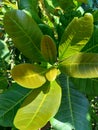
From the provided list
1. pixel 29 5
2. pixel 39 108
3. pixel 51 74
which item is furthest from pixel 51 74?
pixel 29 5

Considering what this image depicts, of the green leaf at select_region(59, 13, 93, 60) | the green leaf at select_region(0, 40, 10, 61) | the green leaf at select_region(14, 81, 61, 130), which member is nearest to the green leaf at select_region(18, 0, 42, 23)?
the green leaf at select_region(0, 40, 10, 61)

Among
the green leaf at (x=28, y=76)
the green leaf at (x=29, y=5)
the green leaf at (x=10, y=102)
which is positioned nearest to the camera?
the green leaf at (x=28, y=76)

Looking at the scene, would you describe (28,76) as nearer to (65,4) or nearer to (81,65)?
(81,65)

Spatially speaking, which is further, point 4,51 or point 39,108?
point 4,51

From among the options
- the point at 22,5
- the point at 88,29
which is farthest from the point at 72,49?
the point at 22,5

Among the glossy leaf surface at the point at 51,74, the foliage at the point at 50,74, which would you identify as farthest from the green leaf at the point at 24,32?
the glossy leaf surface at the point at 51,74

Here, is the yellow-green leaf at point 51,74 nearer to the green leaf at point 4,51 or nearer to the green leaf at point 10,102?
the green leaf at point 10,102
